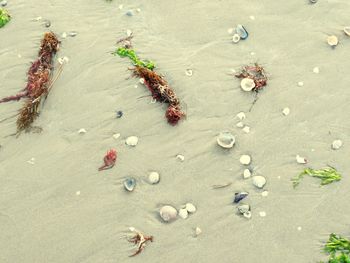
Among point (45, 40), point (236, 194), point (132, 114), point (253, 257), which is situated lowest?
point (253, 257)

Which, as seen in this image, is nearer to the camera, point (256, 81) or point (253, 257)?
point (253, 257)

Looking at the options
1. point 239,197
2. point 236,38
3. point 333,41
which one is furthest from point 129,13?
point 239,197

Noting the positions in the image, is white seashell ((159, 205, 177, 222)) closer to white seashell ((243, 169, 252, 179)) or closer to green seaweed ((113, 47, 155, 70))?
white seashell ((243, 169, 252, 179))

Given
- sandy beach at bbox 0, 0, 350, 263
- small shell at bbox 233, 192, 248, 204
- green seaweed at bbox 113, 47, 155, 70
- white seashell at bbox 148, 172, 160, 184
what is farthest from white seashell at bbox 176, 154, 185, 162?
green seaweed at bbox 113, 47, 155, 70

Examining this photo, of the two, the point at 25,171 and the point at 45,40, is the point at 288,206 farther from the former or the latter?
the point at 45,40

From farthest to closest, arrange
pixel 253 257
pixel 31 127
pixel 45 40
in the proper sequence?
pixel 45 40 → pixel 31 127 → pixel 253 257

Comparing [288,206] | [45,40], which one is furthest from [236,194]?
[45,40]
